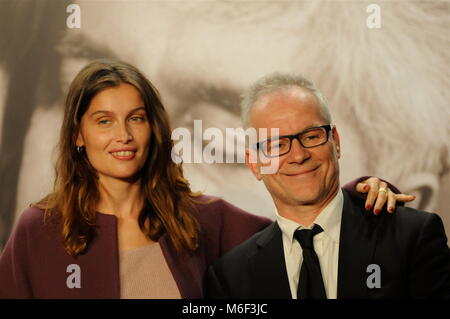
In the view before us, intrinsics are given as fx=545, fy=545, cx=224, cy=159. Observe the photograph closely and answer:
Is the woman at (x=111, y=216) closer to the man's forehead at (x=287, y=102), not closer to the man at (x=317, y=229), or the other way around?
the man at (x=317, y=229)

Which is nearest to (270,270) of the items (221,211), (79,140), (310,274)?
(310,274)

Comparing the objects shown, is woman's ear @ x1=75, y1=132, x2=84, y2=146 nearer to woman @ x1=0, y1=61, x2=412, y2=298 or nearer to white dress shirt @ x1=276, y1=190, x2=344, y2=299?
woman @ x1=0, y1=61, x2=412, y2=298

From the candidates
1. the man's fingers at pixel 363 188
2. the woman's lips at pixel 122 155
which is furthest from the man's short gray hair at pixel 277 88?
the woman's lips at pixel 122 155

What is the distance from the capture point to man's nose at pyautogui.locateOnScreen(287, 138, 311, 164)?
211 cm

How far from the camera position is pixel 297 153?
2.12 metres

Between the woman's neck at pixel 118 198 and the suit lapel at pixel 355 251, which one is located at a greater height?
the woman's neck at pixel 118 198

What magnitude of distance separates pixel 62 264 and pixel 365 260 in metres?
1.23

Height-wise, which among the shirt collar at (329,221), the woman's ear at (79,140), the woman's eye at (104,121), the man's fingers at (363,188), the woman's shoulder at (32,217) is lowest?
the shirt collar at (329,221)

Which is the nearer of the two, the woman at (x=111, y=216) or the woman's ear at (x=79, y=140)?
the woman at (x=111, y=216)

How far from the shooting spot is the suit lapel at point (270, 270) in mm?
2232

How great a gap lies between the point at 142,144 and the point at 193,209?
1.28 ft

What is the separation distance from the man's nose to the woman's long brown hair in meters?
0.58

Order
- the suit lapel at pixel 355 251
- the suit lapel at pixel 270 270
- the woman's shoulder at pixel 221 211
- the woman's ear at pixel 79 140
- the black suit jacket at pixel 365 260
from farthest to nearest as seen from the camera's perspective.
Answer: the woman's shoulder at pixel 221 211 < the woman's ear at pixel 79 140 < the suit lapel at pixel 270 270 < the suit lapel at pixel 355 251 < the black suit jacket at pixel 365 260

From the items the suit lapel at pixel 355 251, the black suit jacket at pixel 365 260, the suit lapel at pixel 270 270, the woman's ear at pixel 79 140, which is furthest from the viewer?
the woman's ear at pixel 79 140
